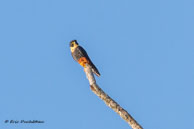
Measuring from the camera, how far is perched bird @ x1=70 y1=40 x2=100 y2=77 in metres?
16.2

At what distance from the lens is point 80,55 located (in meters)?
17.9

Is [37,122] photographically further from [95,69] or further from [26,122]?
[95,69]

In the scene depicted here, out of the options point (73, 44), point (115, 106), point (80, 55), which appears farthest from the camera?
point (73, 44)

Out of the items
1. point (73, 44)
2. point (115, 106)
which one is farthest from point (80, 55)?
point (115, 106)

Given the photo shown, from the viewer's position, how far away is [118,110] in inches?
418

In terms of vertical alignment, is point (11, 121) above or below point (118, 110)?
above

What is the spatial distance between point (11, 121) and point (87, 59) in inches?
172

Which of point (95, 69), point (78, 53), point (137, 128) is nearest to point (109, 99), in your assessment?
point (137, 128)

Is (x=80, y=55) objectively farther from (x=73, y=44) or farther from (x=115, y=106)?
(x=115, y=106)

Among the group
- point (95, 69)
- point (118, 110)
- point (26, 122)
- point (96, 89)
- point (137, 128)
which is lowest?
point (137, 128)

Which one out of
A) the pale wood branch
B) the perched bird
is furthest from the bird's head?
the pale wood branch

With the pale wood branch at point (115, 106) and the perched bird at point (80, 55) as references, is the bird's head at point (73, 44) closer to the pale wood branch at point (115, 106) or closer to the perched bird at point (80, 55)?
the perched bird at point (80, 55)

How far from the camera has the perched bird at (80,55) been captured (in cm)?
1616

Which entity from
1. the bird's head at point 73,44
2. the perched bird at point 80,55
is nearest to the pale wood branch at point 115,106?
the perched bird at point 80,55
